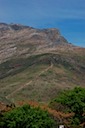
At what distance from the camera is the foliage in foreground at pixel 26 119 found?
74.0 metres

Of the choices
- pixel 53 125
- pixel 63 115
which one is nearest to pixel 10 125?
pixel 53 125

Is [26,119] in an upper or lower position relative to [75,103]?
lower

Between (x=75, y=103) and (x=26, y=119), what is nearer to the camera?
(x=26, y=119)

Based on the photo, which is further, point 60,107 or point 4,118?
point 60,107

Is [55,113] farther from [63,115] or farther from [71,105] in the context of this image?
[71,105]

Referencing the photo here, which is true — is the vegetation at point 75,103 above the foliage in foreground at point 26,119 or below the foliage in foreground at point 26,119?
above

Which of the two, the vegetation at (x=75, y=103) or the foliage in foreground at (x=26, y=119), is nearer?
the foliage in foreground at (x=26, y=119)

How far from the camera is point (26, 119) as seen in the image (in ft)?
243

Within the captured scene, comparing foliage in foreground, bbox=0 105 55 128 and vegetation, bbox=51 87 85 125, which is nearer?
foliage in foreground, bbox=0 105 55 128

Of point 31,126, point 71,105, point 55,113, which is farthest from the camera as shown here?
point 71,105

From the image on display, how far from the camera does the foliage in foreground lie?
74.0 metres

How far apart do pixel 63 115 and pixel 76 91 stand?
12.1 m

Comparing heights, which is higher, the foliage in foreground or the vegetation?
the vegetation

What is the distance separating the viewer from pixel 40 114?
75250 mm
